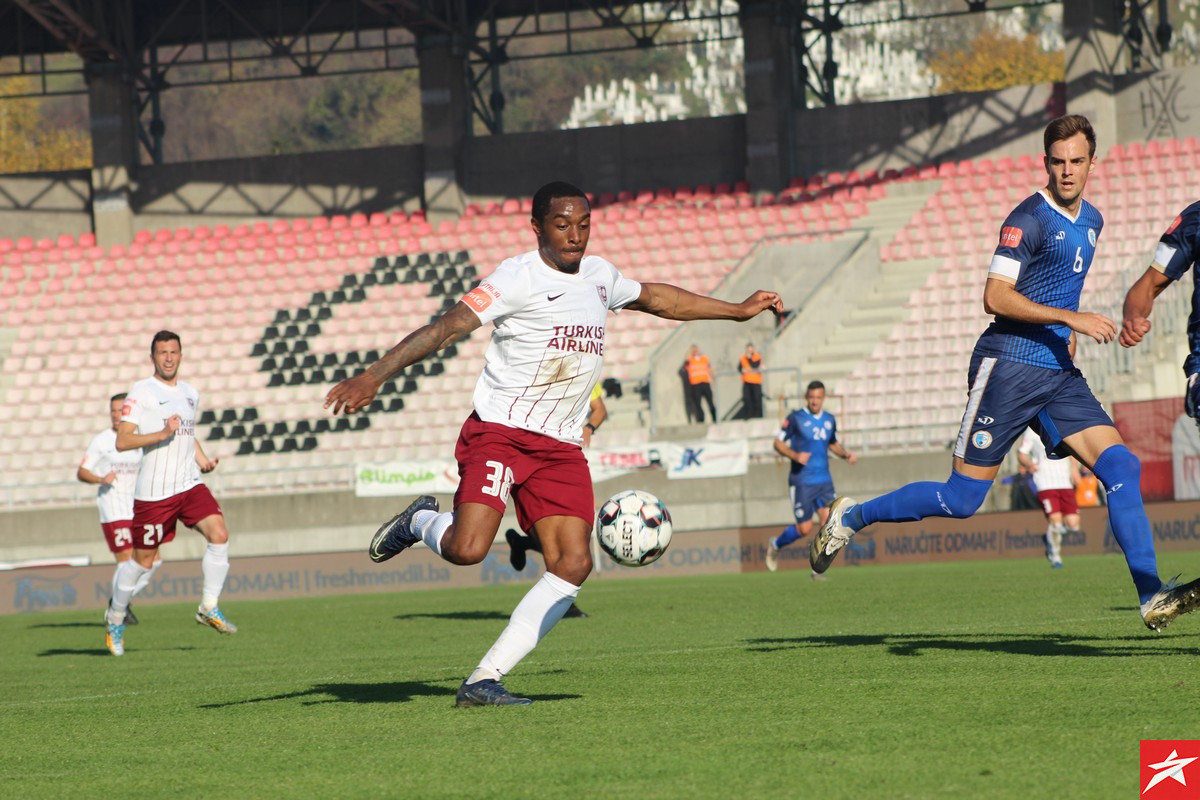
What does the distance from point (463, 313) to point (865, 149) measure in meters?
29.8

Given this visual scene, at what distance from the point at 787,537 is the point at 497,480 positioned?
12.9 meters

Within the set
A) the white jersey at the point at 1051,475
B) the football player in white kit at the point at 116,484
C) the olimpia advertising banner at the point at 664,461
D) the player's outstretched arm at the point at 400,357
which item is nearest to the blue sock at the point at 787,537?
the white jersey at the point at 1051,475

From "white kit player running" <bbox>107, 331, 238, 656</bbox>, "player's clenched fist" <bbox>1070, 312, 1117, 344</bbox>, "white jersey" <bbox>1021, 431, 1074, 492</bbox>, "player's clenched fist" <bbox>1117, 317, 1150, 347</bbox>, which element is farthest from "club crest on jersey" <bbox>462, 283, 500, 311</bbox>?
"white jersey" <bbox>1021, 431, 1074, 492</bbox>

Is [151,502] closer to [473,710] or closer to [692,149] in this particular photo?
[473,710]

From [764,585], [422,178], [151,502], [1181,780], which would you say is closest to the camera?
[1181,780]

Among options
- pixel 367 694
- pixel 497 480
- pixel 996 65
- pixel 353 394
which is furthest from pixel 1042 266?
pixel 996 65

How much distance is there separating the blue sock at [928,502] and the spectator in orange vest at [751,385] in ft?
55.3

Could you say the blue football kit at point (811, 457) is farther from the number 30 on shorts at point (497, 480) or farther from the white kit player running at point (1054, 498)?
the number 30 on shorts at point (497, 480)

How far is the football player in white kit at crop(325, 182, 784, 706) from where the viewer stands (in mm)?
6801

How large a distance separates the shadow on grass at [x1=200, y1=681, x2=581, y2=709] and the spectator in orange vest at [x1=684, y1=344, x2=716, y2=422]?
17874 mm

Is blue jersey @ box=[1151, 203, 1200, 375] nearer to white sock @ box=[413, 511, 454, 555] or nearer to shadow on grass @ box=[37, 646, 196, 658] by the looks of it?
white sock @ box=[413, 511, 454, 555]

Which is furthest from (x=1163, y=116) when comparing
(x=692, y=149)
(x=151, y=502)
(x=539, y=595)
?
(x=539, y=595)

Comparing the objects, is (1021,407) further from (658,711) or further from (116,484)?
(116,484)

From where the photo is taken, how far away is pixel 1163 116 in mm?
32719
